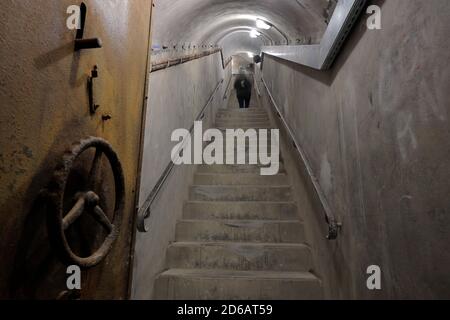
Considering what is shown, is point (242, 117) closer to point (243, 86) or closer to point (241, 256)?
point (243, 86)

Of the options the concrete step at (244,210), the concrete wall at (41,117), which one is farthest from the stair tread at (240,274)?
the concrete wall at (41,117)

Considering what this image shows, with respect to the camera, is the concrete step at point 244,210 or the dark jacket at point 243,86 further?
the dark jacket at point 243,86

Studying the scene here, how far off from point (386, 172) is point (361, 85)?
56cm

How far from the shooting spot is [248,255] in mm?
2705

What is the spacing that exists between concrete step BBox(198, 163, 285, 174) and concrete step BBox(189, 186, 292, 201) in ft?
1.81

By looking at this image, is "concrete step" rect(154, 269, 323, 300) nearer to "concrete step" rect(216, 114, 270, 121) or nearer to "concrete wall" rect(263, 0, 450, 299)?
"concrete wall" rect(263, 0, 450, 299)

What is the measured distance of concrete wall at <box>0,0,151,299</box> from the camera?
67 centimetres

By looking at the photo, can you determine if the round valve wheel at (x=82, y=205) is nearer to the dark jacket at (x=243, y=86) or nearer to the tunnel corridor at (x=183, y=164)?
the tunnel corridor at (x=183, y=164)

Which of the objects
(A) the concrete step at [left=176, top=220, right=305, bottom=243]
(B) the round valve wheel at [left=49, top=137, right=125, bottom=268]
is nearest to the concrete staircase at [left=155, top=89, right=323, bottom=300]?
(A) the concrete step at [left=176, top=220, right=305, bottom=243]

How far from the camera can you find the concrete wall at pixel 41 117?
0.67m

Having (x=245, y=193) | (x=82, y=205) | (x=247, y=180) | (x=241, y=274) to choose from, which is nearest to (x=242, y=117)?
(x=247, y=180)

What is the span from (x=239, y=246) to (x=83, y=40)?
7.69ft

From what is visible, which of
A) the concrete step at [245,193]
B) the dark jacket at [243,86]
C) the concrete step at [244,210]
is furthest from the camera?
the dark jacket at [243,86]
